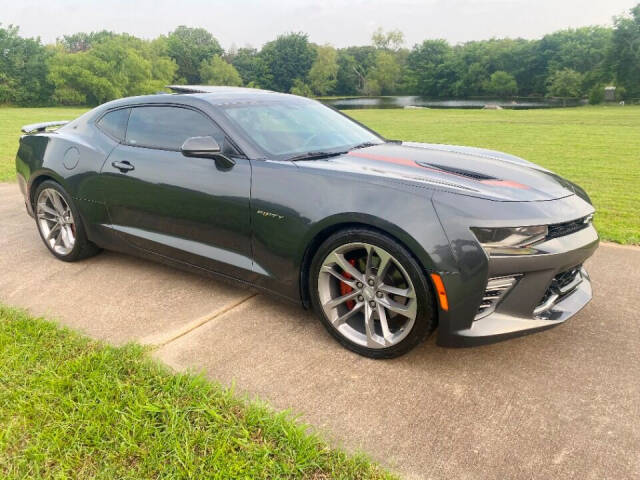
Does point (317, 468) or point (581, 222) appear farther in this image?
point (581, 222)

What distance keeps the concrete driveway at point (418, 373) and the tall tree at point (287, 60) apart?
101m

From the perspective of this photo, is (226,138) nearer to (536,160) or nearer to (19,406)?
(19,406)

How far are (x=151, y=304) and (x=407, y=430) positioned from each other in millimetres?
2060

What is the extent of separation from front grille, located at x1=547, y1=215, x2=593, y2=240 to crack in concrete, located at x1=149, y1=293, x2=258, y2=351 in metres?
2.04

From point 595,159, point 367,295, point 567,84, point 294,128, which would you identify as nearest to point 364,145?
point 294,128

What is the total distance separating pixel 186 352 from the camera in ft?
9.23

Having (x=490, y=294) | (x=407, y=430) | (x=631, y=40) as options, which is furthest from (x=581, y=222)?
(x=631, y=40)

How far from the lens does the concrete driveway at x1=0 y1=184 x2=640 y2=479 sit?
204cm

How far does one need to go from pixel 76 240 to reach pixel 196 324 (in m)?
1.66

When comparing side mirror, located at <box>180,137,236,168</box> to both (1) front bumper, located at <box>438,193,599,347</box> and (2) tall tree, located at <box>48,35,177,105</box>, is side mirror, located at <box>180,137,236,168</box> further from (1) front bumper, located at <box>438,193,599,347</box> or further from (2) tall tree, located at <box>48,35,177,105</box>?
(2) tall tree, located at <box>48,35,177,105</box>

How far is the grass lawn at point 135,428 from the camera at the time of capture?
1.92 meters

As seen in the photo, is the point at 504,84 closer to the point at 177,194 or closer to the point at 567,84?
the point at 567,84

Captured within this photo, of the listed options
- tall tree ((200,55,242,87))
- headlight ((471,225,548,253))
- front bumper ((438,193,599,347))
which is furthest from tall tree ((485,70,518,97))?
headlight ((471,225,548,253))

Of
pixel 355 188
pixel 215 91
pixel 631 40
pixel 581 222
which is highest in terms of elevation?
pixel 631 40
